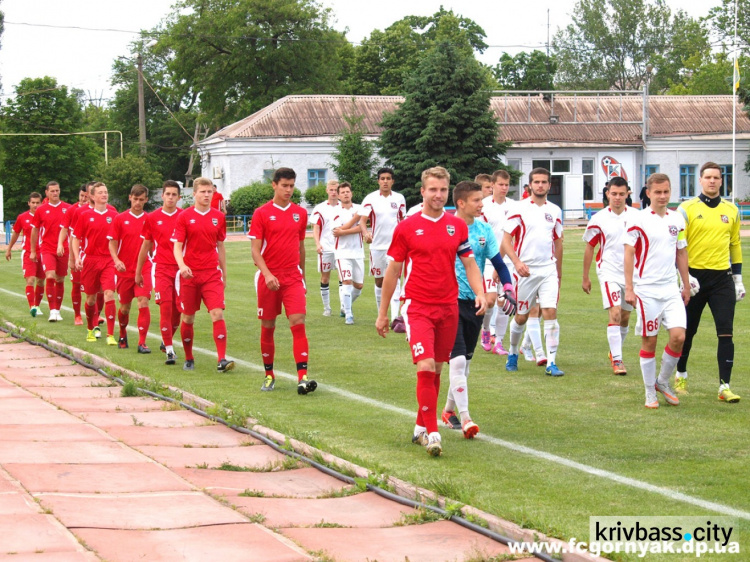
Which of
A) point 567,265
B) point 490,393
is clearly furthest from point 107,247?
point 567,265

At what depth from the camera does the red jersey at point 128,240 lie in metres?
13.8

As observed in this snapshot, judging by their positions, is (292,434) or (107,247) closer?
(292,434)

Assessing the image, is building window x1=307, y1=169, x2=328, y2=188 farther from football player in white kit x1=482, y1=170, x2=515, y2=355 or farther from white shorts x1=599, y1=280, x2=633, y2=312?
white shorts x1=599, y1=280, x2=633, y2=312

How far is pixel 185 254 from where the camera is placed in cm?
1174

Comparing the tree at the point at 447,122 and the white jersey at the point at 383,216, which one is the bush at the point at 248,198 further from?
the white jersey at the point at 383,216

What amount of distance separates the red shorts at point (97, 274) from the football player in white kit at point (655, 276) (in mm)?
8103

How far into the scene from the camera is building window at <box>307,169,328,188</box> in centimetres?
5959

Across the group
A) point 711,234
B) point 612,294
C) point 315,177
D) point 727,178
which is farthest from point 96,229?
point 727,178

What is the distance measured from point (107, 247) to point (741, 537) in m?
11.3

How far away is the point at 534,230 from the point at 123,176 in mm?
47978

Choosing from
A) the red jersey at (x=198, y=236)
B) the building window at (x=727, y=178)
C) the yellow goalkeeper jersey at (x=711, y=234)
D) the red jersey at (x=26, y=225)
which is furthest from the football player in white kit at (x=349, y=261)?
the building window at (x=727, y=178)

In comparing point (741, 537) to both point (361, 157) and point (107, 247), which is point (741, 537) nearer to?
point (107, 247)

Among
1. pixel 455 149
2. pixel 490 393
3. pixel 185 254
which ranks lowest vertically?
pixel 490 393

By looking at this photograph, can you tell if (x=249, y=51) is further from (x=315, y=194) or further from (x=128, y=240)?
(x=128, y=240)
